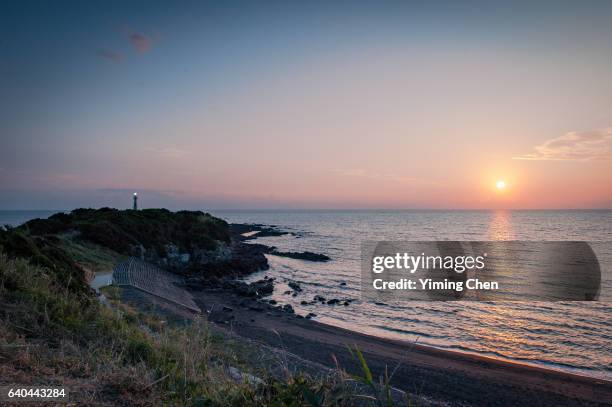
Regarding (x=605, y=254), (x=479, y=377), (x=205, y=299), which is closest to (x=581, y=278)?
(x=605, y=254)

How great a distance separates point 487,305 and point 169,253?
2797cm

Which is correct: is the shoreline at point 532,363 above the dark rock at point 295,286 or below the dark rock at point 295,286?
above

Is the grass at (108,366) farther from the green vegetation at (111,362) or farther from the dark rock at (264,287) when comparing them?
the dark rock at (264,287)

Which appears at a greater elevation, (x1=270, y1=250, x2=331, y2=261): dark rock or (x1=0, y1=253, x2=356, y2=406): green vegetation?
(x1=0, y1=253, x2=356, y2=406): green vegetation

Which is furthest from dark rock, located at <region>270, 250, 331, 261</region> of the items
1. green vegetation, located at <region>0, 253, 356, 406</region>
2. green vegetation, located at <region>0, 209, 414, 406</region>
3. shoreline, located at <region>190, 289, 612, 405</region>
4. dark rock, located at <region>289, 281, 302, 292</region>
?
green vegetation, located at <region>0, 253, 356, 406</region>

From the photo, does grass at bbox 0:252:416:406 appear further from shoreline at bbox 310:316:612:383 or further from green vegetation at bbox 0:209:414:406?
shoreline at bbox 310:316:612:383

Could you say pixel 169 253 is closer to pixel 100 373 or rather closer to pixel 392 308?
pixel 392 308

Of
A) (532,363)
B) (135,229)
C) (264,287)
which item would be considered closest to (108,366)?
(532,363)

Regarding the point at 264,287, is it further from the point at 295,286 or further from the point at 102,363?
the point at 102,363

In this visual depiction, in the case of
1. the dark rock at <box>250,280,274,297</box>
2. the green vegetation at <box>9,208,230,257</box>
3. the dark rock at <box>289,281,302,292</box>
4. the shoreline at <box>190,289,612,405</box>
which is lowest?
the dark rock at <box>289,281,302,292</box>

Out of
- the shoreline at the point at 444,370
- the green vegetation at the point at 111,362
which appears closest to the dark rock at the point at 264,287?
the shoreline at the point at 444,370

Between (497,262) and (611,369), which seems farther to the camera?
(497,262)

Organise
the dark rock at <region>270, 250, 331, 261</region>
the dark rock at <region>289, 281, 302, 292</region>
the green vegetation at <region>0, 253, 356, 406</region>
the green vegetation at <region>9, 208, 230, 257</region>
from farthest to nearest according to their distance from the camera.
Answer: the dark rock at <region>270, 250, 331, 261</region> < the dark rock at <region>289, 281, 302, 292</region> < the green vegetation at <region>9, 208, 230, 257</region> < the green vegetation at <region>0, 253, 356, 406</region>

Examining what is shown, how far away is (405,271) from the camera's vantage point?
4262 centimetres
